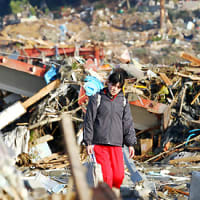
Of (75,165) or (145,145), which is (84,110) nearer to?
(145,145)

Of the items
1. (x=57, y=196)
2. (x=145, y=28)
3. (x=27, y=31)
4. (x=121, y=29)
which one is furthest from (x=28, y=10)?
(x=57, y=196)

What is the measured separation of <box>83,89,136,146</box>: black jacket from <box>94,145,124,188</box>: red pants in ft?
0.26

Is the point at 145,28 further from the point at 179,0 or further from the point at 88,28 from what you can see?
the point at 179,0

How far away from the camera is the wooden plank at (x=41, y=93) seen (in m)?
6.67

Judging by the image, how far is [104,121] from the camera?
354 cm

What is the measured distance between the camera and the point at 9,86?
310 inches

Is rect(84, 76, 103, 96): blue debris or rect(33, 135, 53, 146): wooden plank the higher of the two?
rect(84, 76, 103, 96): blue debris

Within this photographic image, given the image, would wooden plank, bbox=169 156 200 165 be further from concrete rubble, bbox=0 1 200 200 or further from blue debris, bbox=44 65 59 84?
blue debris, bbox=44 65 59 84

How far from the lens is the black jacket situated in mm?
3525

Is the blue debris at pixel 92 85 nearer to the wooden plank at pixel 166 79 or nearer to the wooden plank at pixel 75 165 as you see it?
the wooden plank at pixel 166 79

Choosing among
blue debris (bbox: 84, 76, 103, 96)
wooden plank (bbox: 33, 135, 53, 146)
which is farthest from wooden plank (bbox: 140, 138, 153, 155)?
wooden plank (bbox: 33, 135, 53, 146)

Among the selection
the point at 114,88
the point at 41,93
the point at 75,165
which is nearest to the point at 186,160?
the point at 114,88

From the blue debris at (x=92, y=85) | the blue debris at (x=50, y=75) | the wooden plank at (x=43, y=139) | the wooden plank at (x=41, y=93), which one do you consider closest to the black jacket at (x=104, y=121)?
the blue debris at (x=92, y=85)

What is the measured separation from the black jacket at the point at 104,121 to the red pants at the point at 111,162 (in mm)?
79
